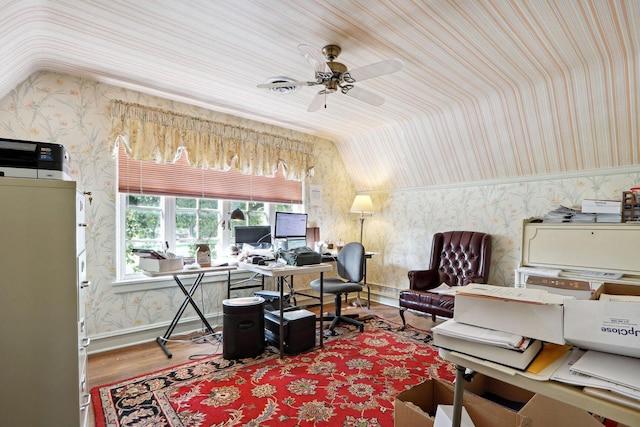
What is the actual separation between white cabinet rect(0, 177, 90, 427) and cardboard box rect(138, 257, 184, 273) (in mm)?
1298

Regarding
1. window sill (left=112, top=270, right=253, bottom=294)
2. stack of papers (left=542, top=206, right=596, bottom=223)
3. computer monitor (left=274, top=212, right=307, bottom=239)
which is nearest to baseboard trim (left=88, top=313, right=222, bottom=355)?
window sill (left=112, top=270, right=253, bottom=294)

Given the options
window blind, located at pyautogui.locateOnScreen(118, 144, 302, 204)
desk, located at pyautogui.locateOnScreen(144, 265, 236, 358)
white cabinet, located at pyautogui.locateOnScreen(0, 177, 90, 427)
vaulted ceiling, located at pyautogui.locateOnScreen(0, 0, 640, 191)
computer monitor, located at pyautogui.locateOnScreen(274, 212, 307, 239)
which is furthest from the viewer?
computer monitor, located at pyautogui.locateOnScreen(274, 212, 307, 239)

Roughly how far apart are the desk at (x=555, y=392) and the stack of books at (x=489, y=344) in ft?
0.08

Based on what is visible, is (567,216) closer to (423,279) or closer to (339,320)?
(423,279)

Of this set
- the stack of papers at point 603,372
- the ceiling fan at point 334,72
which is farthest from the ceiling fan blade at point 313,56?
the stack of papers at point 603,372

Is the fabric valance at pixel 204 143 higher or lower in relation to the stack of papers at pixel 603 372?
higher

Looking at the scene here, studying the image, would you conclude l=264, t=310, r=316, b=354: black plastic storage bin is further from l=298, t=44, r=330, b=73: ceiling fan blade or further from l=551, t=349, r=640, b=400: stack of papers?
l=551, t=349, r=640, b=400: stack of papers

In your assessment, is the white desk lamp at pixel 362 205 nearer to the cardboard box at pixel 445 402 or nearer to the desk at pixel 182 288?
the desk at pixel 182 288

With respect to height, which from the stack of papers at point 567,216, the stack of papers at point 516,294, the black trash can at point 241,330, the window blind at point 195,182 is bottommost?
the black trash can at point 241,330

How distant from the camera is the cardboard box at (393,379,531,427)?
1234mm

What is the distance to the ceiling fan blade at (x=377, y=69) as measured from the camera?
2.01 meters

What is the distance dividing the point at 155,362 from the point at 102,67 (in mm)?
2633

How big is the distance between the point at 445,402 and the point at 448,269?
272 cm

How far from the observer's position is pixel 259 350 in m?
2.91
